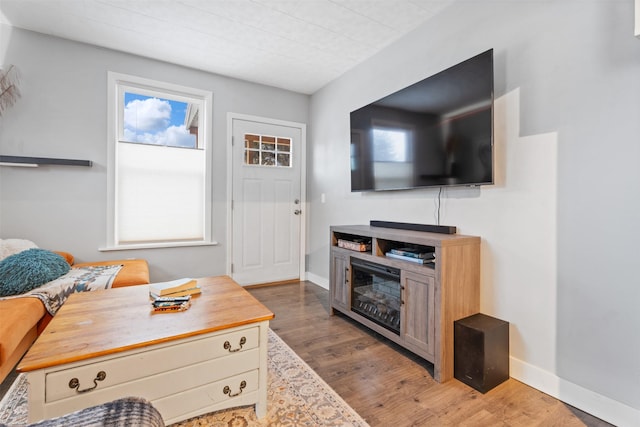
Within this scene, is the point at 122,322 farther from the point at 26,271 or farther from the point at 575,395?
the point at 575,395

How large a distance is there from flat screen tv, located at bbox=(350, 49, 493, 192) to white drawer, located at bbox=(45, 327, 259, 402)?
5.22 ft

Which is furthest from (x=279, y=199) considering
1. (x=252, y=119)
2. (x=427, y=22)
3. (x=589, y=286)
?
(x=589, y=286)

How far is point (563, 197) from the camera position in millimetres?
1595

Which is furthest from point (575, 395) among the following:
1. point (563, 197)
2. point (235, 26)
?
point (235, 26)

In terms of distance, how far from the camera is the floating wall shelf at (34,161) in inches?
99.5

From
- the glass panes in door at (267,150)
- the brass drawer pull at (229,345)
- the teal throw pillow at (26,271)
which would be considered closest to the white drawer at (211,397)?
the brass drawer pull at (229,345)

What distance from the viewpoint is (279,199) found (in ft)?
12.8

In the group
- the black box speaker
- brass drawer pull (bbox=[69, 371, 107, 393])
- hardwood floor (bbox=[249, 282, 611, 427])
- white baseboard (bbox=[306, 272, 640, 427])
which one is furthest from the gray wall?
white baseboard (bbox=[306, 272, 640, 427])

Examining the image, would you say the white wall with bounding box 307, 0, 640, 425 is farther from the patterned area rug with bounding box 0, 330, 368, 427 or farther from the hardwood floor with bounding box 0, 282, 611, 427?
the patterned area rug with bounding box 0, 330, 368, 427

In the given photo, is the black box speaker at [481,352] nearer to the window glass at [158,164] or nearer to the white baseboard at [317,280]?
the white baseboard at [317,280]

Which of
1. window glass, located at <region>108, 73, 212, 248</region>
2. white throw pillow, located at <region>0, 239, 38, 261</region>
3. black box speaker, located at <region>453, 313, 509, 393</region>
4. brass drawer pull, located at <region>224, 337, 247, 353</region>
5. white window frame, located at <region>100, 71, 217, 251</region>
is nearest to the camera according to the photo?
brass drawer pull, located at <region>224, 337, 247, 353</region>

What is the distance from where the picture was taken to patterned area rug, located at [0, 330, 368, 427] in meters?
1.40

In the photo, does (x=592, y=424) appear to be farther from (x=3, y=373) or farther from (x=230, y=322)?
(x=3, y=373)

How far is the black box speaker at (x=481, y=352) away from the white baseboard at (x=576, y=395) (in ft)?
0.28
